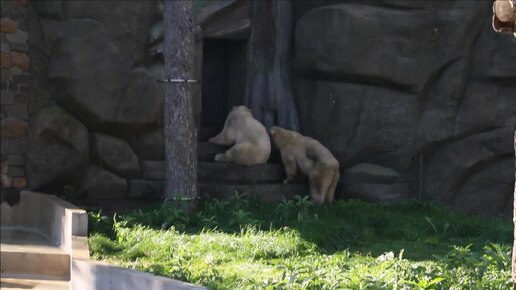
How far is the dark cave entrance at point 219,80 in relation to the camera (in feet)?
37.9

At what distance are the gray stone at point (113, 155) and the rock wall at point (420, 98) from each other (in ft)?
8.15

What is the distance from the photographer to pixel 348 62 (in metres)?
10.6

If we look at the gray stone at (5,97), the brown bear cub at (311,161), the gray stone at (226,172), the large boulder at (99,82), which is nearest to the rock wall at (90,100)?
the large boulder at (99,82)

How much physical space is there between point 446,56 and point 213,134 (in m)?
3.01

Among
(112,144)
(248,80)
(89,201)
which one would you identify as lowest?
(89,201)

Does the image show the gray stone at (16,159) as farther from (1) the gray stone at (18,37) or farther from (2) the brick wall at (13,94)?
(1) the gray stone at (18,37)

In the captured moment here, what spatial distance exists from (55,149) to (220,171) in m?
1.87

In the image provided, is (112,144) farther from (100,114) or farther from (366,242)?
(366,242)

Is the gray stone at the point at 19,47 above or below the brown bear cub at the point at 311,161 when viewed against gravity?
above

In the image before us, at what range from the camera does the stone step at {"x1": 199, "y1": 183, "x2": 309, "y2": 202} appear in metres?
9.84

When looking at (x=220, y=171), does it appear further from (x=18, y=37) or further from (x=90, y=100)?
(x=18, y=37)

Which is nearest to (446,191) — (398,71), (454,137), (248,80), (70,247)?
(454,137)

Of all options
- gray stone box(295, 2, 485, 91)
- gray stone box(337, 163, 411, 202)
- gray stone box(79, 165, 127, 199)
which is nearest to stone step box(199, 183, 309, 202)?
gray stone box(337, 163, 411, 202)

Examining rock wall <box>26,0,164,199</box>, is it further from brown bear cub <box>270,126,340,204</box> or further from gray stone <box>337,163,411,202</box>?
gray stone <box>337,163,411,202</box>
